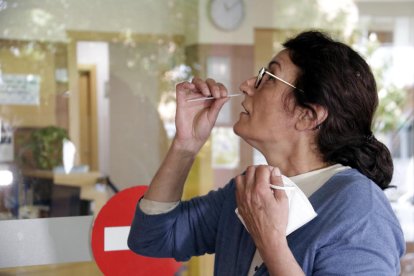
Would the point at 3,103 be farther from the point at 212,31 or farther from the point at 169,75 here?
the point at 212,31

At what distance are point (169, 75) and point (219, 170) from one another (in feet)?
1.81

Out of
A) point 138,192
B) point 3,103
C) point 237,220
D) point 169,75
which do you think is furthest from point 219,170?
point 237,220

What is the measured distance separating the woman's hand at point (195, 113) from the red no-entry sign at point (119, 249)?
756 millimetres

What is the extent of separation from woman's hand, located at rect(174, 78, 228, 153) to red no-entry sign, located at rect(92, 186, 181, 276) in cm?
76

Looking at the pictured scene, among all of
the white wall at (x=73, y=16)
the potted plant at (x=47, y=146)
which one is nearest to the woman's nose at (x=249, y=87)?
the potted plant at (x=47, y=146)

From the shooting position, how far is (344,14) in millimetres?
3521

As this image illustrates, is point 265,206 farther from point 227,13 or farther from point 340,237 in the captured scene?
point 227,13

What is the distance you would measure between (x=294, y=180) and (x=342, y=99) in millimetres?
195

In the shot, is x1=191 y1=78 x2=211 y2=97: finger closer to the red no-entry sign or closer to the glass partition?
the red no-entry sign

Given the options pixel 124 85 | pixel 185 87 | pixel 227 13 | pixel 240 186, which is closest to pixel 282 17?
pixel 227 13

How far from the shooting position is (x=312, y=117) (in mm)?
1221

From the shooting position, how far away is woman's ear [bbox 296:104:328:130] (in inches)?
47.2

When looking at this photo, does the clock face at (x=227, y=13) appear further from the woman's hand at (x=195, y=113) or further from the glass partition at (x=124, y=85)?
the woman's hand at (x=195, y=113)

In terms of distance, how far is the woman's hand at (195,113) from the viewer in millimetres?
1412
